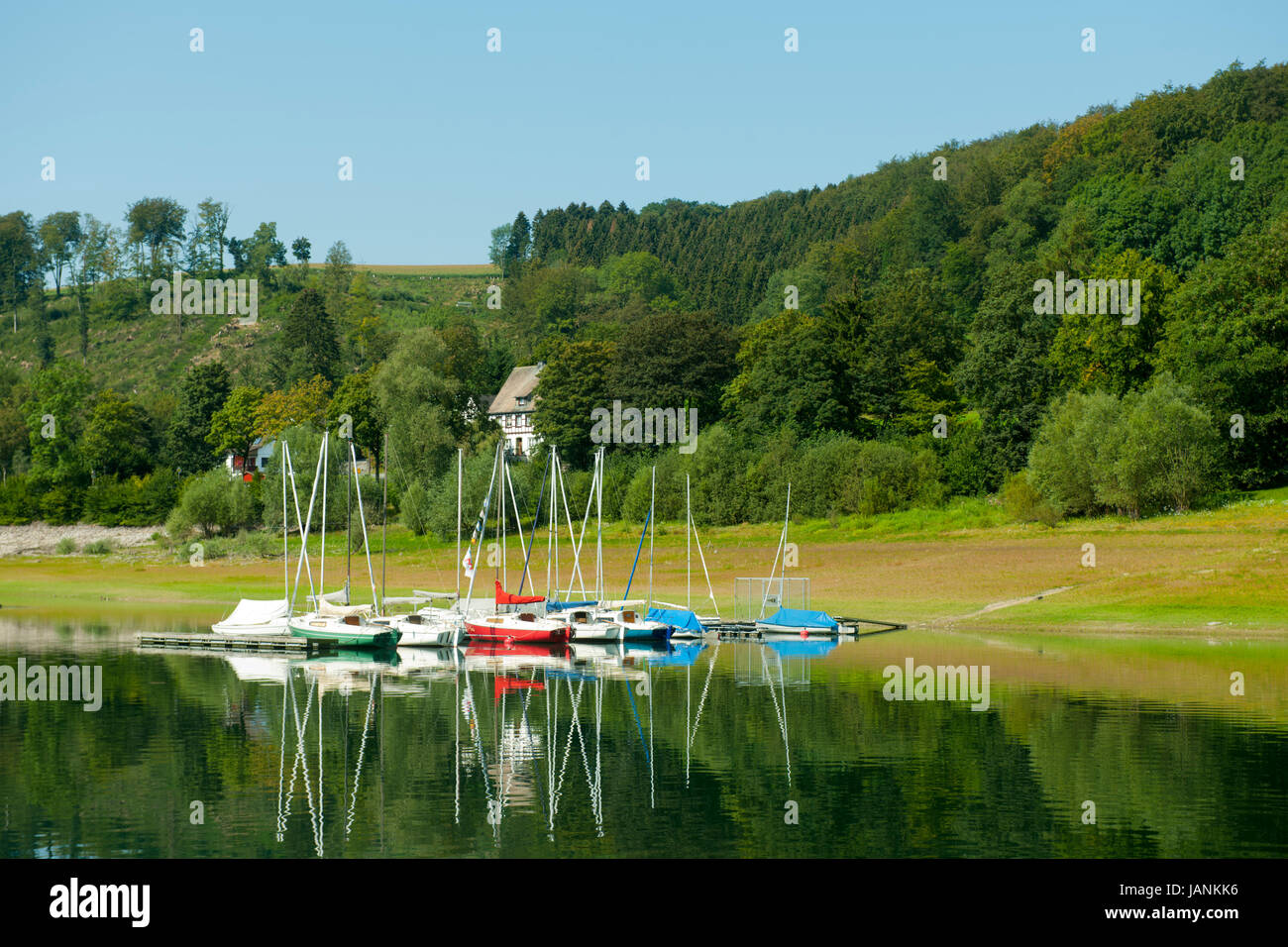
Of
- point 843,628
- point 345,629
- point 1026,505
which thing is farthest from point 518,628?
point 1026,505

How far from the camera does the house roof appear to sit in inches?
7347

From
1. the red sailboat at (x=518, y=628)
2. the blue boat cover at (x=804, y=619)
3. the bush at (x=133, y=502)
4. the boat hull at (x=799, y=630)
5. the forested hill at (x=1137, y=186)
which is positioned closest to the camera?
the boat hull at (x=799, y=630)

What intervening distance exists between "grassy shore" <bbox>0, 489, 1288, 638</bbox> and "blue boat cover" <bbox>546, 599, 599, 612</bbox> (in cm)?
903

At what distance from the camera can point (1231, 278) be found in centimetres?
10275

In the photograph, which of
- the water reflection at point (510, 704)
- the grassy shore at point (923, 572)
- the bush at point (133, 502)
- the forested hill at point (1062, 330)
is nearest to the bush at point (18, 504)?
the bush at point (133, 502)

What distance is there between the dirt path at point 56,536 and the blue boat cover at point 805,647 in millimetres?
100240

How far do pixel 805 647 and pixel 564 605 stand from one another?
1657 centimetres

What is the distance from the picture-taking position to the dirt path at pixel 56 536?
145625 mm

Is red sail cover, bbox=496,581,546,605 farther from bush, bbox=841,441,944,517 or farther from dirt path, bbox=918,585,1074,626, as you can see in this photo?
bush, bbox=841,441,944,517

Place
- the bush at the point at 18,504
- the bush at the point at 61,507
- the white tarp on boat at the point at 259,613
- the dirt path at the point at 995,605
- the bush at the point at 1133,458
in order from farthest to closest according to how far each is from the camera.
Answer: the bush at the point at 18,504
the bush at the point at 61,507
the bush at the point at 1133,458
the dirt path at the point at 995,605
the white tarp on boat at the point at 259,613

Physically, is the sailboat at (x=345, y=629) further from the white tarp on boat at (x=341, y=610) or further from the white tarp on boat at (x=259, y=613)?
the white tarp on boat at (x=259, y=613)

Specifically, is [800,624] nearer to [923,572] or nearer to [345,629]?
[923,572]

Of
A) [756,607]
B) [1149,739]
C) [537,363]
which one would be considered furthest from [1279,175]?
[1149,739]
